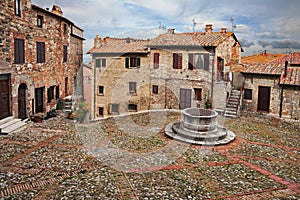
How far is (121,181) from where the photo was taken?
8.26 meters

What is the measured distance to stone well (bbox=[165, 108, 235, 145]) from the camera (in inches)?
509

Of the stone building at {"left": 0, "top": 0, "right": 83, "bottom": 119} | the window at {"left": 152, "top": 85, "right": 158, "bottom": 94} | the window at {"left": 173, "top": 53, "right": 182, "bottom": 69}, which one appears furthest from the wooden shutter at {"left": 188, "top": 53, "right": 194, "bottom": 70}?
the stone building at {"left": 0, "top": 0, "right": 83, "bottom": 119}

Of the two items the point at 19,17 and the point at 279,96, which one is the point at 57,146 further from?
the point at 279,96

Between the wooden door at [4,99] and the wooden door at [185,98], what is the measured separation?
14033 mm

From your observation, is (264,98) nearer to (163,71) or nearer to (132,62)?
(163,71)

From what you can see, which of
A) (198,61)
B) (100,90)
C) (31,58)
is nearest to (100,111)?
(100,90)

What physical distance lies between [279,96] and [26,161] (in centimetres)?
1898

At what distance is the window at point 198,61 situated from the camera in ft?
69.9

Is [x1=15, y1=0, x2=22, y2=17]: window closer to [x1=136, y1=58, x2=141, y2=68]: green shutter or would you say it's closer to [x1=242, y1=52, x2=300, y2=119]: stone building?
[x1=136, y1=58, x2=141, y2=68]: green shutter

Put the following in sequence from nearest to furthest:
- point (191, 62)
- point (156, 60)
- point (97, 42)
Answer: point (191, 62)
point (156, 60)
point (97, 42)

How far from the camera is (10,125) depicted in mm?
13898

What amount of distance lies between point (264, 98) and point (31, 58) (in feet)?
60.9

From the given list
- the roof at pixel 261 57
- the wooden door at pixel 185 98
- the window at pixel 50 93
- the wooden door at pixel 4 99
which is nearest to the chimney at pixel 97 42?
the window at pixel 50 93

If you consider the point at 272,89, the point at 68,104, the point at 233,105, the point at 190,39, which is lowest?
the point at 68,104
